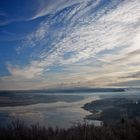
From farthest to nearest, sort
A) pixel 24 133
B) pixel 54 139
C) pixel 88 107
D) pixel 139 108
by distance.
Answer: pixel 88 107 → pixel 139 108 → pixel 24 133 → pixel 54 139

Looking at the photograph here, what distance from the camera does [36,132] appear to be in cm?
912

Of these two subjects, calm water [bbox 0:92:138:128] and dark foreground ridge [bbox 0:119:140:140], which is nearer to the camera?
dark foreground ridge [bbox 0:119:140:140]

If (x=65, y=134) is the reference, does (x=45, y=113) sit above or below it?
below

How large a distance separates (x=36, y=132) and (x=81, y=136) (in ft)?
5.14

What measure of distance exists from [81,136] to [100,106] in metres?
60.9

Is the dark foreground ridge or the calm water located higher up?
the dark foreground ridge

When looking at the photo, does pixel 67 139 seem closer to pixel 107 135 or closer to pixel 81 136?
pixel 81 136

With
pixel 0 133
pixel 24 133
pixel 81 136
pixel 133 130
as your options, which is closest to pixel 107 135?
pixel 81 136

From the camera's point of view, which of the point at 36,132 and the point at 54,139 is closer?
the point at 54,139

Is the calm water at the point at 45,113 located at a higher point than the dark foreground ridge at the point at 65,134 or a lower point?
Answer: lower

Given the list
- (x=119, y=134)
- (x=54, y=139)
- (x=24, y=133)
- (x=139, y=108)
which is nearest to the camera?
(x=54, y=139)

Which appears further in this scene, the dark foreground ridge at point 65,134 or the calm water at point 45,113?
the calm water at point 45,113

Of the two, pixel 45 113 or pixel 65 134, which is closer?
pixel 65 134

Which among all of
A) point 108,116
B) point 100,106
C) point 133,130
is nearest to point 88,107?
point 100,106
